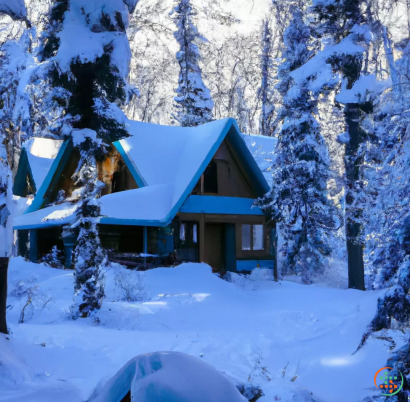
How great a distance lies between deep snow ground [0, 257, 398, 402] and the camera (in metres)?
5.56

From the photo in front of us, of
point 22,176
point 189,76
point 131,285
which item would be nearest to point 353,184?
point 131,285

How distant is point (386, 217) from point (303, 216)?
13962 millimetres

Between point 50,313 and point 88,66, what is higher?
point 88,66

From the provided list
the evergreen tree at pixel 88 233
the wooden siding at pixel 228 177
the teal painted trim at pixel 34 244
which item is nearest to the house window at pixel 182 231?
the wooden siding at pixel 228 177

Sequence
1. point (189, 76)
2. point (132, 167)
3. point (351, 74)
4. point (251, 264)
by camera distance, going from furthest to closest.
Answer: point (189, 76) → point (251, 264) → point (132, 167) → point (351, 74)

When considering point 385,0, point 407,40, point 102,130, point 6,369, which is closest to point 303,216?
point 385,0

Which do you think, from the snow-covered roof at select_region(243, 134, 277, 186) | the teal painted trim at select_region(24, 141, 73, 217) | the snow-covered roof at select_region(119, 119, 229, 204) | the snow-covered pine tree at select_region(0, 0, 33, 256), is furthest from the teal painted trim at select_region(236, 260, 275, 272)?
the snow-covered pine tree at select_region(0, 0, 33, 256)

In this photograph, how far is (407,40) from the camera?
5402 millimetres

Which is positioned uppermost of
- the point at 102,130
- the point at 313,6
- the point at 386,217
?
the point at 313,6

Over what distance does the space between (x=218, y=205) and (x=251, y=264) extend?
143 inches

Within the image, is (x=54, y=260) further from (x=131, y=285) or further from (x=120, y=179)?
(x=131, y=285)

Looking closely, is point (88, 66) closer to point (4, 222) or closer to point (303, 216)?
point (4, 222)

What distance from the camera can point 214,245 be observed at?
68.4ft

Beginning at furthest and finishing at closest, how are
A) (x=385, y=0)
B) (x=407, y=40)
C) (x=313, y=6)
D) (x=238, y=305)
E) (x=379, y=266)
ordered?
1. (x=313, y=6)
2. (x=238, y=305)
3. (x=385, y=0)
4. (x=407, y=40)
5. (x=379, y=266)
